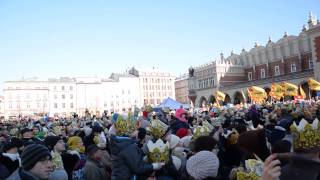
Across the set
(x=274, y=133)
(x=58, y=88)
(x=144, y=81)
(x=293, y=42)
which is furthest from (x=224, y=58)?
(x=274, y=133)

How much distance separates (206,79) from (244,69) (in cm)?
732

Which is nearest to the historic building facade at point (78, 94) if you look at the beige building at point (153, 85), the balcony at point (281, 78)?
the beige building at point (153, 85)

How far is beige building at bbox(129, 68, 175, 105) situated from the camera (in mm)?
100062

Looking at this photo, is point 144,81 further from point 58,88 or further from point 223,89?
point 223,89

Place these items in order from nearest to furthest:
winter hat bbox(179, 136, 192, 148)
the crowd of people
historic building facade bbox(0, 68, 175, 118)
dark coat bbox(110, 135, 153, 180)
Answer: the crowd of people
dark coat bbox(110, 135, 153, 180)
winter hat bbox(179, 136, 192, 148)
historic building facade bbox(0, 68, 175, 118)

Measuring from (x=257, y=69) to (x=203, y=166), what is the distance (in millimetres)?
59259

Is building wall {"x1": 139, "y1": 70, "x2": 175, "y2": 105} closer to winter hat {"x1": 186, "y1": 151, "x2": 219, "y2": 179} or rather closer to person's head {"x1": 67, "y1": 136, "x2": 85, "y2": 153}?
person's head {"x1": 67, "y1": 136, "x2": 85, "y2": 153}

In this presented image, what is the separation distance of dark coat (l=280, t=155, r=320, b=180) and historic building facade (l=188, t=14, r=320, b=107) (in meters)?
42.9

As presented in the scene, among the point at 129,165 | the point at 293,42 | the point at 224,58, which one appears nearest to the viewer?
the point at 129,165

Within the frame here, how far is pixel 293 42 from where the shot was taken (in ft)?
176

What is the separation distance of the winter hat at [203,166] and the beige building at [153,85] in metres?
94.9

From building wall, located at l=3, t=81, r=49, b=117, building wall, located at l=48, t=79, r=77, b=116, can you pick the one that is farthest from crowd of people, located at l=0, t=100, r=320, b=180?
building wall, located at l=48, t=79, r=77, b=116

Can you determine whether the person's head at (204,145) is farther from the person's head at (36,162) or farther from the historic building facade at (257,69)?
the historic building facade at (257,69)

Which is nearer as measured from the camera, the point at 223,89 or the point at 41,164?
the point at 41,164
